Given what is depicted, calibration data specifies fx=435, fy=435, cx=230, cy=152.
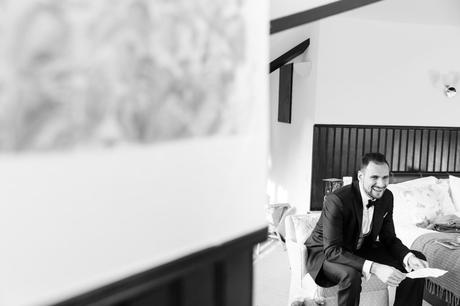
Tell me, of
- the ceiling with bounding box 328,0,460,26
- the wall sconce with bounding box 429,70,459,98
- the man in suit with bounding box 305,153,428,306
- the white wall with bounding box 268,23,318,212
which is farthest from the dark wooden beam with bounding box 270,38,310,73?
the man in suit with bounding box 305,153,428,306

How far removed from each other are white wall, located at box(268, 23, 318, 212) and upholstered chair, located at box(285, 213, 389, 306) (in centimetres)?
183

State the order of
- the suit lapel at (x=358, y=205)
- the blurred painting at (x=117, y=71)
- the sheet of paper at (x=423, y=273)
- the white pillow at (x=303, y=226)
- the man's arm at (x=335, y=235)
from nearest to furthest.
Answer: the blurred painting at (x=117, y=71) < the sheet of paper at (x=423, y=273) < the man's arm at (x=335, y=235) < the suit lapel at (x=358, y=205) < the white pillow at (x=303, y=226)

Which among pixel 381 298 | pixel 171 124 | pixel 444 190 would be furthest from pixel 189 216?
pixel 444 190

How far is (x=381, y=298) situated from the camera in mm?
2762

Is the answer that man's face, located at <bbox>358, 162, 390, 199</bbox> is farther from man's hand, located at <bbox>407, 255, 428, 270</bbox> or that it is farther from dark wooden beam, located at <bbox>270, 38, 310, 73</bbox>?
dark wooden beam, located at <bbox>270, 38, 310, 73</bbox>

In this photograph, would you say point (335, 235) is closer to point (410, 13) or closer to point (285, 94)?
point (410, 13)

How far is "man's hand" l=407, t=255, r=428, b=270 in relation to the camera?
2479mm

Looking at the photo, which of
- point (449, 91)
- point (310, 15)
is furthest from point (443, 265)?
point (449, 91)

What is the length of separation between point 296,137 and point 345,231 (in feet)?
8.94

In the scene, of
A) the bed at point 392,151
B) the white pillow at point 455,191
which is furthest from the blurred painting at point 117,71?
the bed at point 392,151

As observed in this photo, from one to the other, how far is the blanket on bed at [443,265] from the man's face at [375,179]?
680 mm

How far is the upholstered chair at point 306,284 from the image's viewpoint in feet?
8.76

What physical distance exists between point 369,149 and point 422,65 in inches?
41.4

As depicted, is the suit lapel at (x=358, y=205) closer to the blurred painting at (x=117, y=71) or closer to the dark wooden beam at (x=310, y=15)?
the dark wooden beam at (x=310, y=15)
